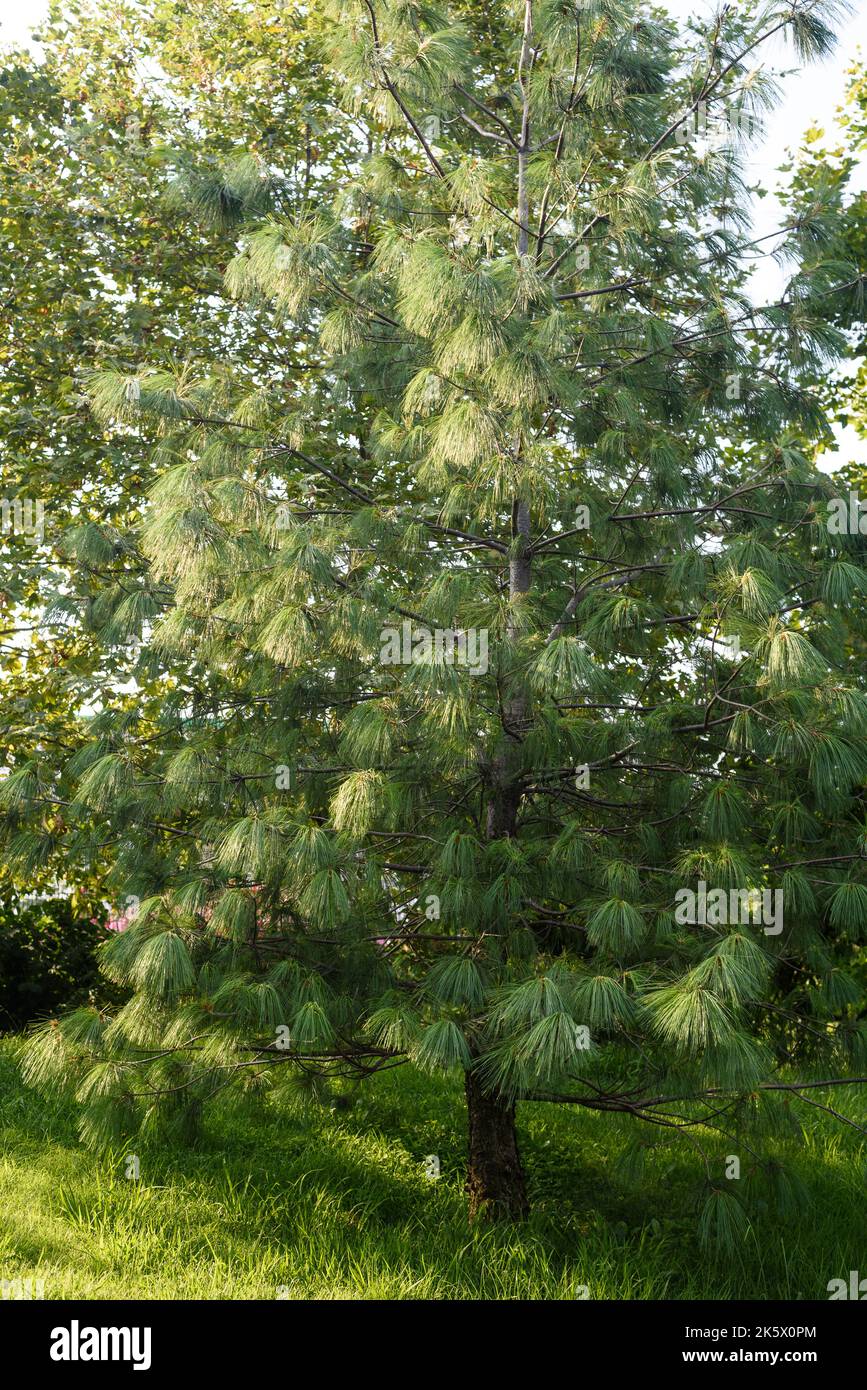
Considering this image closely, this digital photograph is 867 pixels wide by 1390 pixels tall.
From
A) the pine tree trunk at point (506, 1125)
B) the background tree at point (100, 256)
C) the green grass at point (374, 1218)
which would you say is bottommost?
the green grass at point (374, 1218)

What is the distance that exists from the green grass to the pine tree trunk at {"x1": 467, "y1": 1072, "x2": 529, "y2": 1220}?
0.10m

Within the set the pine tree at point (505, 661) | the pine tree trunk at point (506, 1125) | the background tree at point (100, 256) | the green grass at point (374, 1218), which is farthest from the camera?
the background tree at point (100, 256)

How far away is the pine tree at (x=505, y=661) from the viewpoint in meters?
3.44

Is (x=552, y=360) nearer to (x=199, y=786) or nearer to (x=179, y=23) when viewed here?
(x=199, y=786)

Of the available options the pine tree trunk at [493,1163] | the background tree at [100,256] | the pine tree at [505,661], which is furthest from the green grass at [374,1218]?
the background tree at [100,256]

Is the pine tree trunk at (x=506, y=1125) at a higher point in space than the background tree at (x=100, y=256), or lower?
lower

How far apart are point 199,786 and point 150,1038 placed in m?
0.83

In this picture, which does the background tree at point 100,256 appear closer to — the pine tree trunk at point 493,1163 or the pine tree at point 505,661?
the pine tree at point 505,661

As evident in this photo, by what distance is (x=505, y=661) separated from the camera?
Answer: 361cm

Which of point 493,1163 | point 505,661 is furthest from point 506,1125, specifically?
point 505,661

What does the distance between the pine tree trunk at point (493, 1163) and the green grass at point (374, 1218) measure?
96 mm

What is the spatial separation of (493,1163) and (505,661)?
7.03ft

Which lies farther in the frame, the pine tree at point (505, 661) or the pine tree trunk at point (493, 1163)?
the pine tree trunk at point (493, 1163)

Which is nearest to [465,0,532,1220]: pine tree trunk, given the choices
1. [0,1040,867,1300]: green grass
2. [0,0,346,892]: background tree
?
[0,1040,867,1300]: green grass
